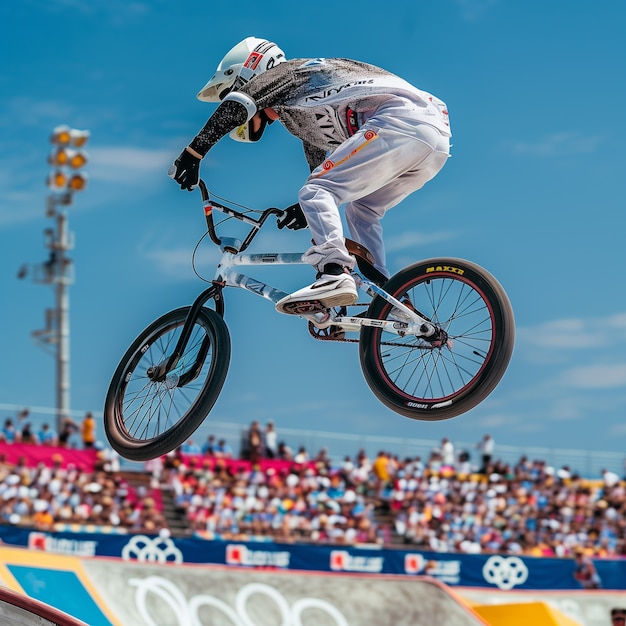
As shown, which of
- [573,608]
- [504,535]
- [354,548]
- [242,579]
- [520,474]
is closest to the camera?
[242,579]

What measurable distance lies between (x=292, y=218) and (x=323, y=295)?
2.82 feet

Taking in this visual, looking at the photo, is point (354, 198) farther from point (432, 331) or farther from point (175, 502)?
point (175, 502)

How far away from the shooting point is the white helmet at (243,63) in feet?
20.5

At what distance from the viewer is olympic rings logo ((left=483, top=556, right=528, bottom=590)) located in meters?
20.3

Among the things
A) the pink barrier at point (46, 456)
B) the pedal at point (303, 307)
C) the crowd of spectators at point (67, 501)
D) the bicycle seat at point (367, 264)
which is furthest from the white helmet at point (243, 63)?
the pink barrier at point (46, 456)

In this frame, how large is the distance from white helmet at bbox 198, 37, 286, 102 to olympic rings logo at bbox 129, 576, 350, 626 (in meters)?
11.3

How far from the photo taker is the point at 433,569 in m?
20.2

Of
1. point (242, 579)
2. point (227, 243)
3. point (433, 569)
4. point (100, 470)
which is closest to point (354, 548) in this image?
point (433, 569)

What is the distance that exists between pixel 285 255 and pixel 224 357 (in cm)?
72

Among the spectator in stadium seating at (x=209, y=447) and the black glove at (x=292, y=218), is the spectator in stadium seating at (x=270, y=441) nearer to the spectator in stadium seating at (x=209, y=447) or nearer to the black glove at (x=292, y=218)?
the spectator in stadium seating at (x=209, y=447)

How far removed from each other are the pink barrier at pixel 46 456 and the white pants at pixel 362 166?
690 inches

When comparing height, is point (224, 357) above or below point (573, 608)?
above

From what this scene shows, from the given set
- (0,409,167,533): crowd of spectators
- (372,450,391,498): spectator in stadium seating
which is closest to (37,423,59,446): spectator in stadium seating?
(0,409,167,533): crowd of spectators

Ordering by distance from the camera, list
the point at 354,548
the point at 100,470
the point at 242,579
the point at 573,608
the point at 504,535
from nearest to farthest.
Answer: the point at 242,579, the point at 573,608, the point at 354,548, the point at 100,470, the point at 504,535
